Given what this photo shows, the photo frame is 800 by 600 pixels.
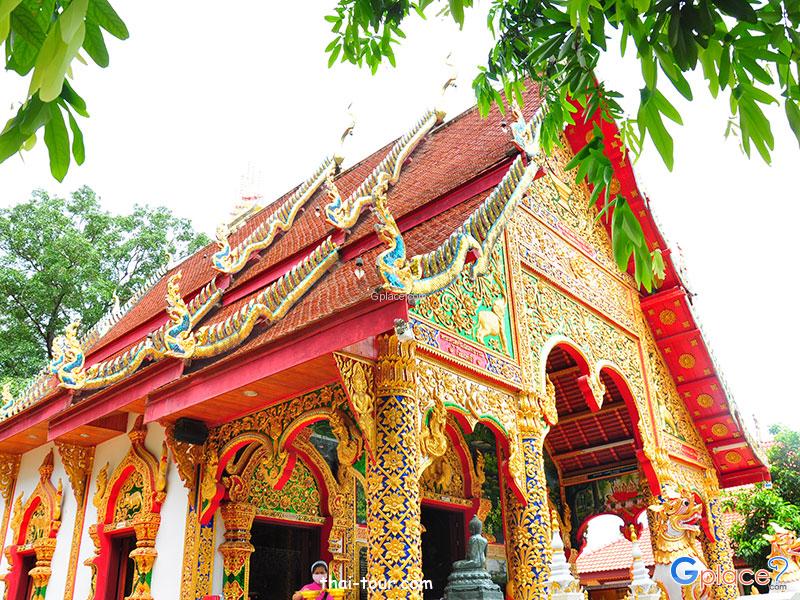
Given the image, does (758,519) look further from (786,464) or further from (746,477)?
(746,477)

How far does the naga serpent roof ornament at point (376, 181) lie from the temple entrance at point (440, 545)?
322cm

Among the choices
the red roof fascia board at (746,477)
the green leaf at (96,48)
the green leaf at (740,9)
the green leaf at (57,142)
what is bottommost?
the green leaf at (57,142)

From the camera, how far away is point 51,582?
7.61 meters

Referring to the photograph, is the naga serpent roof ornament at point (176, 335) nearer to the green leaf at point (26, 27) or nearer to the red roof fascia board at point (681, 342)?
the green leaf at point (26, 27)

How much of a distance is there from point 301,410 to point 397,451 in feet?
3.75

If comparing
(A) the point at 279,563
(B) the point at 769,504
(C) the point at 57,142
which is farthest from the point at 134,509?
(B) the point at 769,504

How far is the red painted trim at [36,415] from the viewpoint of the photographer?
734cm

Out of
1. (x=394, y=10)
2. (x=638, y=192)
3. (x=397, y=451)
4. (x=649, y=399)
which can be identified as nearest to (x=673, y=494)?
(x=649, y=399)

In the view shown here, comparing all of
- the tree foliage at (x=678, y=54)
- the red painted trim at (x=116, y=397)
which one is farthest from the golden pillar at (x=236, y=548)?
the tree foliage at (x=678, y=54)

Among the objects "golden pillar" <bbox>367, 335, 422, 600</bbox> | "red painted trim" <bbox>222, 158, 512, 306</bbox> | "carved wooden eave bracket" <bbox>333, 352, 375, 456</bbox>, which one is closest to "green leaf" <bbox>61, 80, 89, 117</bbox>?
"carved wooden eave bracket" <bbox>333, 352, 375, 456</bbox>

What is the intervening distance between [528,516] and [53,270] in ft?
43.1

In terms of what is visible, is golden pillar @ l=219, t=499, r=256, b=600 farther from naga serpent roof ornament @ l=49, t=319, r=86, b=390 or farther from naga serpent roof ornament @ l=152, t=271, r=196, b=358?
naga serpent roof ornament @ l=49, t=319, r=86, b=390

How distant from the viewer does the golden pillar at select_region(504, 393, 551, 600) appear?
5.69 meters

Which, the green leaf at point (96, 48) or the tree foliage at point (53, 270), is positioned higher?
the tree foliage at point (53, 270)
